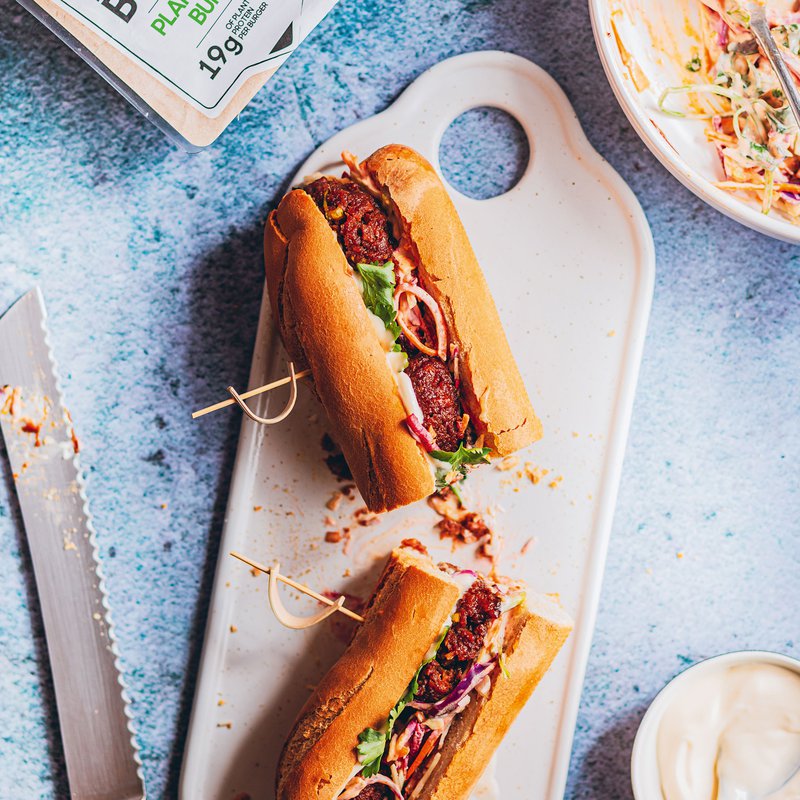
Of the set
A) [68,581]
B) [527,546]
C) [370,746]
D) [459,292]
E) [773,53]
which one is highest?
[773,53]

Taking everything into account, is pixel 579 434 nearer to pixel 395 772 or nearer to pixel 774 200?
pixel 774 200

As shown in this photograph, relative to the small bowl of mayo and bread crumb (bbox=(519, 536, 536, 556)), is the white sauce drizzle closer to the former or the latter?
the small bowl of mayo

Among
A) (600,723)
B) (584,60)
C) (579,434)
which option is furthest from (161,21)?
(600,723)

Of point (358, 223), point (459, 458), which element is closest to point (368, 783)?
point (459, 458)

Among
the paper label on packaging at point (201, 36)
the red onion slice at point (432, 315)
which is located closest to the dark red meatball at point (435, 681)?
the red onion slice at point (432, 315)

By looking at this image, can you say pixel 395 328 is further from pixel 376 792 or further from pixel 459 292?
pixel 376 792

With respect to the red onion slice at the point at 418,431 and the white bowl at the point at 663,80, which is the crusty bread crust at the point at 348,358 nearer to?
the red onion slice at the point at 418,431
